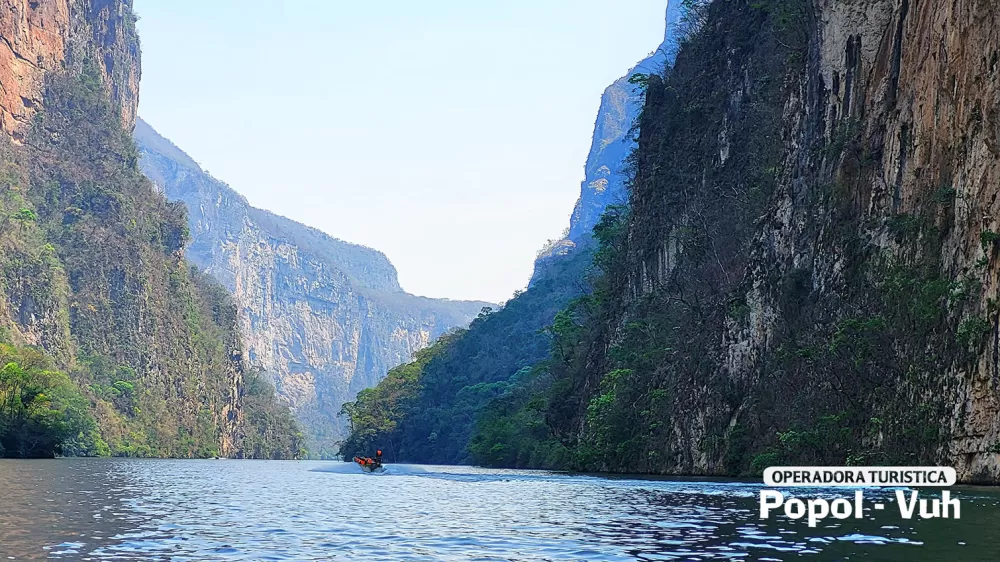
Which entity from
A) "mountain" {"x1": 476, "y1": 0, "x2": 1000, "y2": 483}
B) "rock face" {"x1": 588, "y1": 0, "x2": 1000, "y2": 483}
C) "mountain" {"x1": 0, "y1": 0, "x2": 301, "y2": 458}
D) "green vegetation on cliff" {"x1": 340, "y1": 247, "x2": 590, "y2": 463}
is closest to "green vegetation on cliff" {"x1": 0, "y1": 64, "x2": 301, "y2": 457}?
"mountain" {"x1": 0, "y1": 0, "x2": 301, "y2": 458}

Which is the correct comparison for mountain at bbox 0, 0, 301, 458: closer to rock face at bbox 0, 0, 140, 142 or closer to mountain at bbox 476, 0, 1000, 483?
rock face at bbox 0, 0, 140, 142

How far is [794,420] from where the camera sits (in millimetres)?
55438

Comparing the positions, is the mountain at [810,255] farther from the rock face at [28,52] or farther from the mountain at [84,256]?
the rock face at [28,52]

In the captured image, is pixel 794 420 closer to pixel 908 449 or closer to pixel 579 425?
pixel 908 449

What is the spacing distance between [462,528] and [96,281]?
156857mm

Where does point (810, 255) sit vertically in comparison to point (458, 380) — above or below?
below

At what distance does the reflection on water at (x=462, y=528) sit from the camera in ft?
75.3

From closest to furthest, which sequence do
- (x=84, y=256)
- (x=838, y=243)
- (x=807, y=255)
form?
1. (x=838, y=243)
2. (x=807, y=255)
3. (x=84, y=256)

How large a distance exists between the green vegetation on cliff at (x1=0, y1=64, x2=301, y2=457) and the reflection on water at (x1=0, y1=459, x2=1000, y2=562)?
351 feet

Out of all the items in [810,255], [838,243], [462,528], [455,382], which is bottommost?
[462,528]

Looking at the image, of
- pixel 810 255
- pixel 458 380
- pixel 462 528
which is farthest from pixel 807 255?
pixel 458 380

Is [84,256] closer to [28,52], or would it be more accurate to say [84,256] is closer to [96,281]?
[96,281]

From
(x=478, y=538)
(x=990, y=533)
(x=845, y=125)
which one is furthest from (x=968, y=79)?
(x=478, y=538)

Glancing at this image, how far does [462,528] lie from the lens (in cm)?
2989
